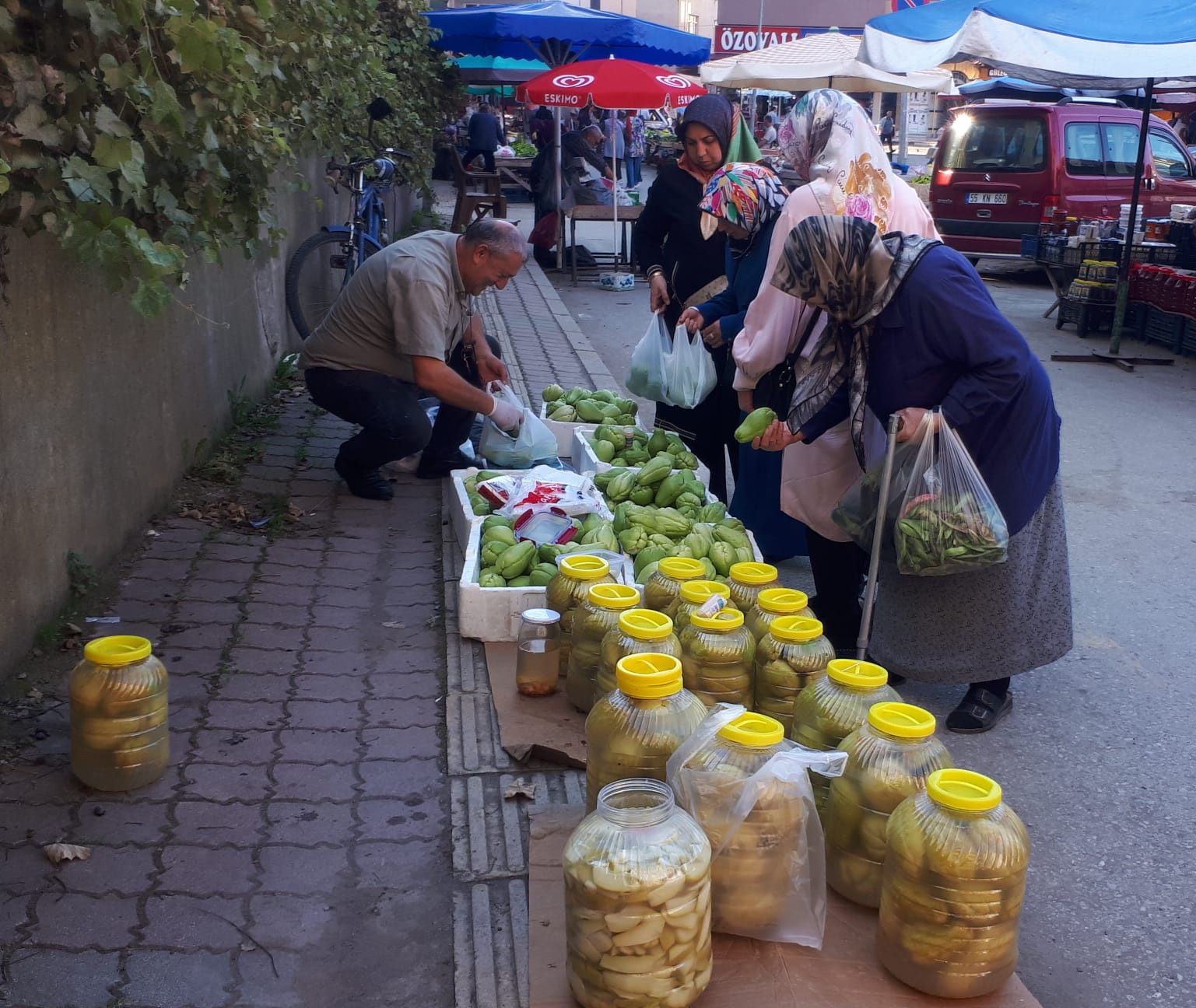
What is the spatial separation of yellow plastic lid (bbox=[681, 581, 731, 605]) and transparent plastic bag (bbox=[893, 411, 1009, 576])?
0.65m

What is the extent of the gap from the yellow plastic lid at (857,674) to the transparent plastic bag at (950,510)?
29.8 inches

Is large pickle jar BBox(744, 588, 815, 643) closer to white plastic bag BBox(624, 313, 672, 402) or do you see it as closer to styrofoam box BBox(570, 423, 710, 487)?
styrofoam box BBox(570, 423, 710, 487)

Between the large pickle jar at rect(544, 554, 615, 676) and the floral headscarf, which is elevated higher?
the floral headscarf

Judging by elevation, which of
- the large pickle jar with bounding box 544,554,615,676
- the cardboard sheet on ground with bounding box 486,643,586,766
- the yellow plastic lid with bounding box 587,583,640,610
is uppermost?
the yellow plastic lid with bounding box 587,583,640,610

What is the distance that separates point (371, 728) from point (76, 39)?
2.26m

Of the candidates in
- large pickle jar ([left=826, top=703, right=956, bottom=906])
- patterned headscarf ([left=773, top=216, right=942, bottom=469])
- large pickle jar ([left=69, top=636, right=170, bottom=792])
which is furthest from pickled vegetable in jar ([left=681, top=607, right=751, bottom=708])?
large pickle jar ([left=69, top=636, right=170, bottom=792])

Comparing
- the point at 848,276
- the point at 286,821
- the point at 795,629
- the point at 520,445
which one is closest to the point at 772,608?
the point at 795,629

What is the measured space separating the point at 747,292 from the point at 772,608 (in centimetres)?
211

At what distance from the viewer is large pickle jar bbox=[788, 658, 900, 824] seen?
2846 millimetres

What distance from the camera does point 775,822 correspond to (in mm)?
2488

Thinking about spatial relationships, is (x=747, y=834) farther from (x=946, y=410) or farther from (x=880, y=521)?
(x=946, y=410)

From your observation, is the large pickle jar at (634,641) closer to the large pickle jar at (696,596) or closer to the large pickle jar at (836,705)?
the large pickle jar at (696,596)

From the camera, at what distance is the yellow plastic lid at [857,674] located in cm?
285

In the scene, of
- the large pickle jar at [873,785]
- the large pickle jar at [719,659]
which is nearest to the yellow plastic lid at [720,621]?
the large pickle jar at [719,659]
